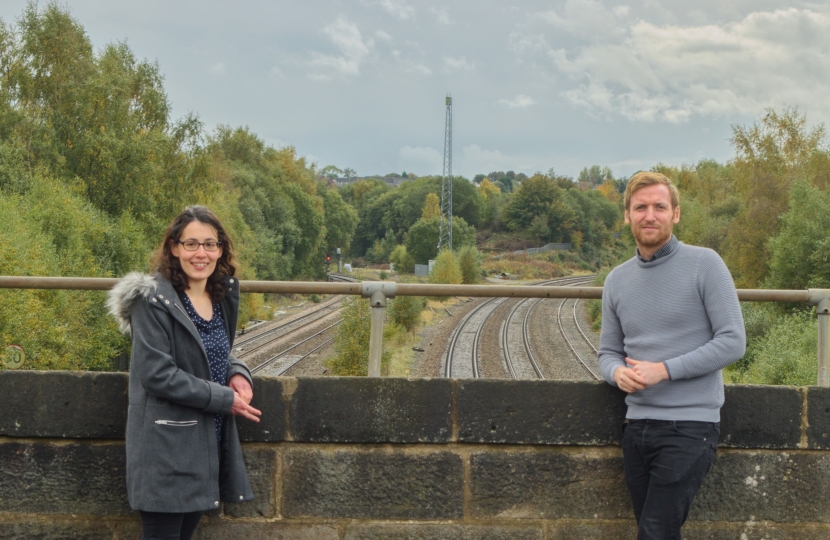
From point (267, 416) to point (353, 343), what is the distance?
573 mm

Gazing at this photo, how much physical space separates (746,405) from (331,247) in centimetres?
7388

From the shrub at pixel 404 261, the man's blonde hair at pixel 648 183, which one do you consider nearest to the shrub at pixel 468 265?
the shrub at pixel 404 261

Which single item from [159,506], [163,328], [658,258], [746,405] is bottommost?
[159,506]

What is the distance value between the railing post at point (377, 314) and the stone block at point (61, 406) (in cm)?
115

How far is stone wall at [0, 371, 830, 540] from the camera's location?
368 cm

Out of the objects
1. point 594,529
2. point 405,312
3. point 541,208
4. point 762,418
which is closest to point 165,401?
point 594,529

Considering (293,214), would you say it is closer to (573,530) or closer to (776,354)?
(776,354)

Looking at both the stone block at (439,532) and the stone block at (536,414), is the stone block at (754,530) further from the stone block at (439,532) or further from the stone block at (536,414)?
the stone block at (439,532)

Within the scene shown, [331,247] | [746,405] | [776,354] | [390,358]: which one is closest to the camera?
[746,405]

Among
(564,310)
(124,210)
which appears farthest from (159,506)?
(124,210)

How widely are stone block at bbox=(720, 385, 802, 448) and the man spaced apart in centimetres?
59

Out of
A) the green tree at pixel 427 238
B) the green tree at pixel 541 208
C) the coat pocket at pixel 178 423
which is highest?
the green tree at pixel 541 208

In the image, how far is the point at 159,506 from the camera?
2869mm

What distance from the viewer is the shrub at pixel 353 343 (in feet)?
12.8
